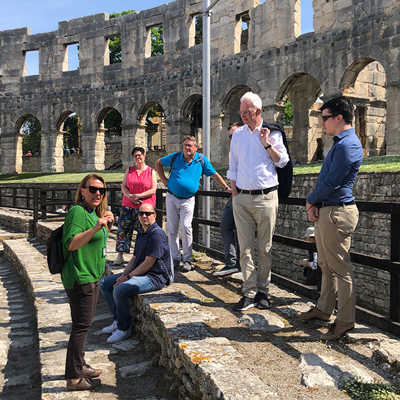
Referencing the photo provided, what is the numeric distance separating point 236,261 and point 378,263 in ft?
7.28

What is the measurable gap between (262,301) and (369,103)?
13.9m

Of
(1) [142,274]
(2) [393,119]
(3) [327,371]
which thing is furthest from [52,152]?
(3) [327,371]

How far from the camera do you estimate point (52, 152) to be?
82.3 feet

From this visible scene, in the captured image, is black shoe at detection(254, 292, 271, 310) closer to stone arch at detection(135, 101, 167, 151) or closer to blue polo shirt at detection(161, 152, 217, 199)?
blue polo shirt at detection(161, 152, 217, 199)

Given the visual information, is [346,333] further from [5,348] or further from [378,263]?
[5,348]

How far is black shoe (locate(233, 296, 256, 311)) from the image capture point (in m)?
4.08

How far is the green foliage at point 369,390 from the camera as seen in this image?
2.54 metres

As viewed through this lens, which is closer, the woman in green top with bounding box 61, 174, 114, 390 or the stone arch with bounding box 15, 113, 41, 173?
the woman in green top with bounding box 61, 174, 114, 390

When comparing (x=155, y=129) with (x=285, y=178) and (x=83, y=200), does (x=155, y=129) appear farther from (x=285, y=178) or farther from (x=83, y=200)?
(x=83, y=200)

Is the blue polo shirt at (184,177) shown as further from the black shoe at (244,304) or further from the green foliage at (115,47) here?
the green foliage at (115,47)

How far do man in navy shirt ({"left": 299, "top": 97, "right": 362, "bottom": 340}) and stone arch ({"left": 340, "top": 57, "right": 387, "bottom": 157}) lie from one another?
12.8 metres

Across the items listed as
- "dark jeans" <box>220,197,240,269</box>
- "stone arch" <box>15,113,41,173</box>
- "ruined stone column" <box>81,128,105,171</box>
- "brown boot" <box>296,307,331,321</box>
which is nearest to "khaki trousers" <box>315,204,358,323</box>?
"brown boot" <box>296,307,331,321</box>

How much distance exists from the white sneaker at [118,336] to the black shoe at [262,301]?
139 cm

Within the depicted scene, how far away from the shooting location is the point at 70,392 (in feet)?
11.3
